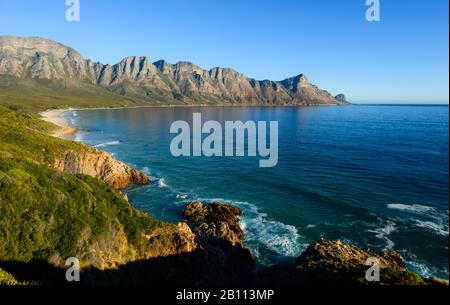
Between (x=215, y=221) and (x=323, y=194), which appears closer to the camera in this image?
(x=215, y=221)

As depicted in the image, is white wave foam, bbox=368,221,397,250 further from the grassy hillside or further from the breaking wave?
the grassy hillside

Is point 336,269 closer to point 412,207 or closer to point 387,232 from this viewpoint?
point 387,232

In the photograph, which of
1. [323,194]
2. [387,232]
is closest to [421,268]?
[387,232]

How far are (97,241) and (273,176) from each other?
46.0 meters

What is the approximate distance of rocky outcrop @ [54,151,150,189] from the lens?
57.6 metres

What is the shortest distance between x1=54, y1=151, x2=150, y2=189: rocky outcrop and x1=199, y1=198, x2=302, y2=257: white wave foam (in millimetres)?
24470

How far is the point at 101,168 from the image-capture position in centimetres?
6059

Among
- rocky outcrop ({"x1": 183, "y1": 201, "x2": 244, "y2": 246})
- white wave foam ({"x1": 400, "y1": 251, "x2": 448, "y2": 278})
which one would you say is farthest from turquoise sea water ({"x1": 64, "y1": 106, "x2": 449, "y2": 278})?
rocky outcrop ({"x1": 183, "y1": 201, "x2": 244, "y2": 246})

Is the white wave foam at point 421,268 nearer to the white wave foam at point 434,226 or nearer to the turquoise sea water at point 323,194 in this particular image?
the turquoise sea water at point 323,194

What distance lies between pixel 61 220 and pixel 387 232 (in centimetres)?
3721
